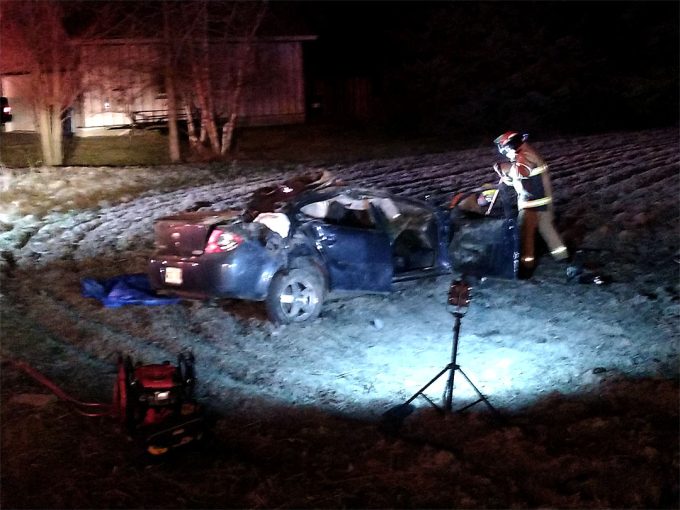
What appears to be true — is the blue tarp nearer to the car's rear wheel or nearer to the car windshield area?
the car's rear wheel

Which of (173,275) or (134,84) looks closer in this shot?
(173,275)

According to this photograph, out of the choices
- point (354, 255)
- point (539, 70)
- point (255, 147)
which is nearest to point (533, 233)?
point (354, 255)

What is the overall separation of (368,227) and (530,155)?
7.02ft

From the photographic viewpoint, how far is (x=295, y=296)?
888 centimetres

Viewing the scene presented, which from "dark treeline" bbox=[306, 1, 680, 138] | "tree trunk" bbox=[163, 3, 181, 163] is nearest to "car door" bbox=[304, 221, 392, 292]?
"tree trunk" bbox=[163, 3, 181, 163]

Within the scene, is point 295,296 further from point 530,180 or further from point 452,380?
point 530,180

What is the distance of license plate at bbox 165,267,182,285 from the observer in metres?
8.81

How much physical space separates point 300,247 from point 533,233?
307 centimetres

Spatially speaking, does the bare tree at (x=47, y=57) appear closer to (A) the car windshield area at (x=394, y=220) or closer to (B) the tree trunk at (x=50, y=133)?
(B) the tree trunk at (x=50, y=133)

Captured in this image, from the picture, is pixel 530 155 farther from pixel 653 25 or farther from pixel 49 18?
pixel 653 25

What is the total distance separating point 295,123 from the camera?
31.0m

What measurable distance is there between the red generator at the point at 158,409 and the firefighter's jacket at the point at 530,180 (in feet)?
17.4

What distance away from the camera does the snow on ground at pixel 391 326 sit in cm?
756

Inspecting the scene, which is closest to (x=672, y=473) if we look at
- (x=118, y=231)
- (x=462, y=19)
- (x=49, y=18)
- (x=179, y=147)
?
(x=118, y=231)
